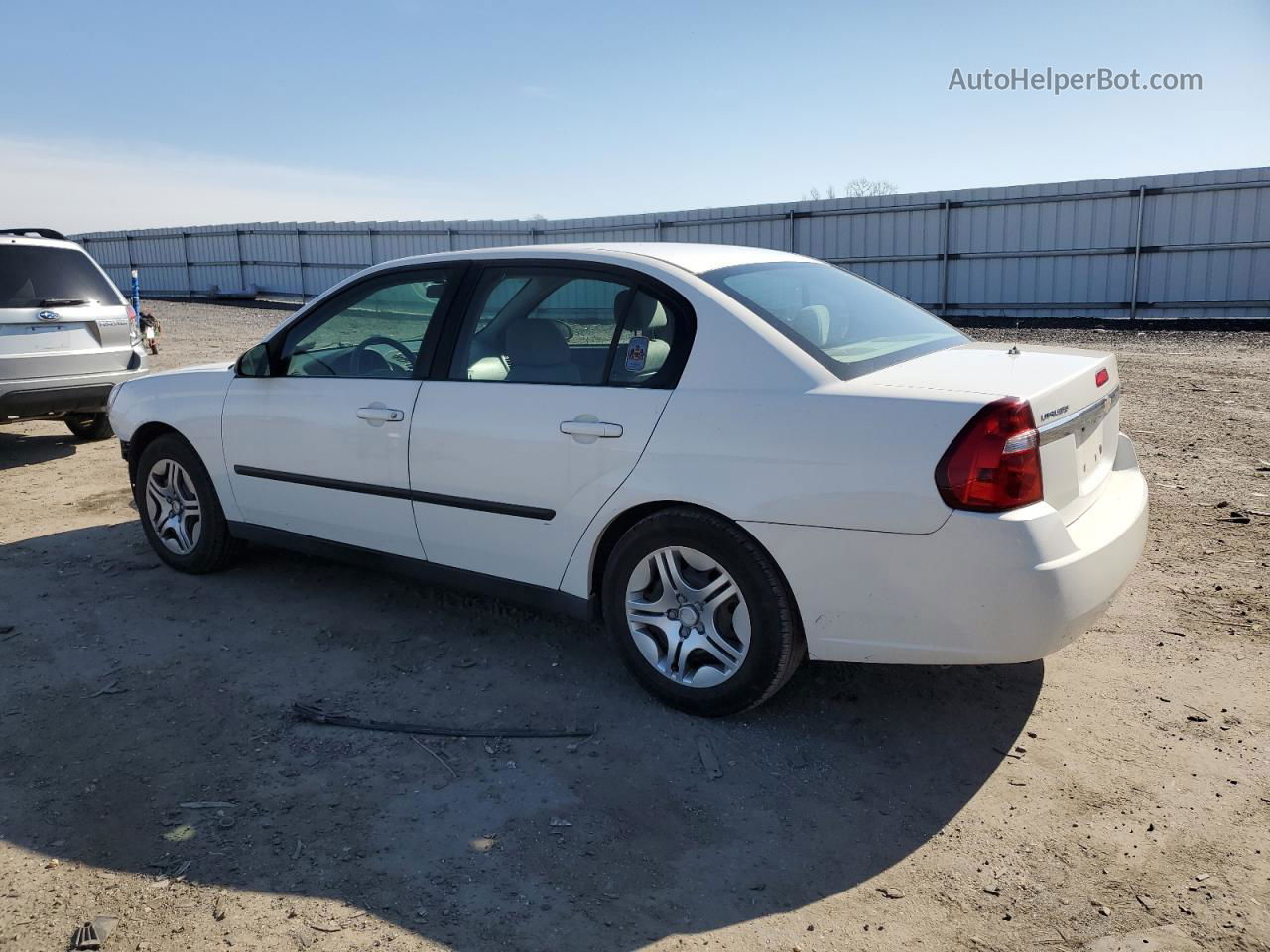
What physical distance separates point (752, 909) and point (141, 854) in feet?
5.71

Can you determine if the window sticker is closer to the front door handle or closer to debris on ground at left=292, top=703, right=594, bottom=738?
the front door handle

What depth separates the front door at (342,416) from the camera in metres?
4.27

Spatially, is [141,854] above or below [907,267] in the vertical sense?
below

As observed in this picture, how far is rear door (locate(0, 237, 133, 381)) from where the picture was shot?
7.79m

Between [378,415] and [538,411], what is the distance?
0.86 m

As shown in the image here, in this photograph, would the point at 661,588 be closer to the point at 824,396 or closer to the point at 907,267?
the point at 824,396

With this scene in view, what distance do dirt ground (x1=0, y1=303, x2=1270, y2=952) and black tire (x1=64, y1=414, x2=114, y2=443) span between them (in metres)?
4.63

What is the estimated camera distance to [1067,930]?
2.51m

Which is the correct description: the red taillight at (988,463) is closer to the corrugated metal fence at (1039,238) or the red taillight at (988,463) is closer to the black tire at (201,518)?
the black tire at (201,518)

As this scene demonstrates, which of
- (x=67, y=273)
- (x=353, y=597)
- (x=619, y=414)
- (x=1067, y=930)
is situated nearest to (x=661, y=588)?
(x=619, y=414)

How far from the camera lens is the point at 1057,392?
3.17 meters

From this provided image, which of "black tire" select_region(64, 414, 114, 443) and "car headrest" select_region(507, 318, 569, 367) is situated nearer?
"car headrest" select_region(507, 318, 569, 367)

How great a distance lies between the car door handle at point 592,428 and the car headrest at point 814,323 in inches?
28.6

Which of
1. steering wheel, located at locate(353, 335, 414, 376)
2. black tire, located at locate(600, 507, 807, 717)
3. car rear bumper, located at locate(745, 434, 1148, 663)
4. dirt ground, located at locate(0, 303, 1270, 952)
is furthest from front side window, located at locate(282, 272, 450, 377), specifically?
car rear bumper, located at locate(745, 434, 1148, 663)
